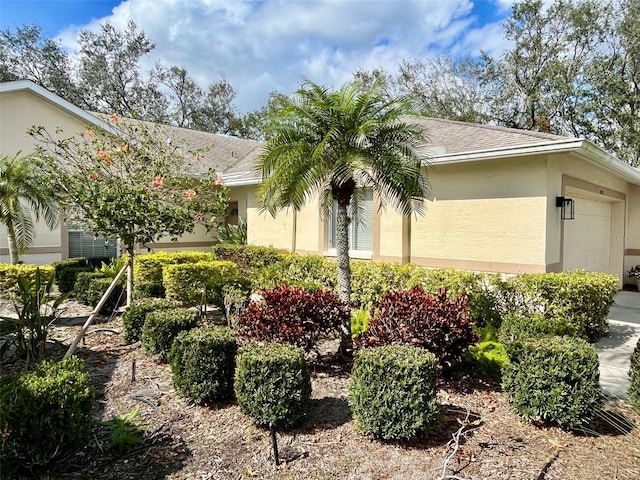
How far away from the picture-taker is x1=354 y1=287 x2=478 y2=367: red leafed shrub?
511 centimetres

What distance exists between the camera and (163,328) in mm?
5922

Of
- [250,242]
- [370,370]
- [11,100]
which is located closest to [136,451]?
[370,370]

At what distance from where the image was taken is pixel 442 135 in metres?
11.7

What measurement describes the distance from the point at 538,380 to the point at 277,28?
27.9 ft

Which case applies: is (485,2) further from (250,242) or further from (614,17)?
(614,17)

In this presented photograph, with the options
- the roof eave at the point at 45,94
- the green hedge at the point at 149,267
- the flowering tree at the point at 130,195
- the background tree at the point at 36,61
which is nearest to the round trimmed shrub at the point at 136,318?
the flowering tree at the point at 130,195

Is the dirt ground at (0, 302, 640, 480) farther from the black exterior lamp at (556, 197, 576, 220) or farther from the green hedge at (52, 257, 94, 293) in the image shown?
the green hedge at (52, 257, 94, 293)

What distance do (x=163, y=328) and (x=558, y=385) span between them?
517cm

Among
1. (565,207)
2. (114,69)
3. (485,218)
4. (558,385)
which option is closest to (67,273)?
(485,218)

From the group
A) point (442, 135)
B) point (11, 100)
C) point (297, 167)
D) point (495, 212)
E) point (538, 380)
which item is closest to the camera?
point (538, 380)

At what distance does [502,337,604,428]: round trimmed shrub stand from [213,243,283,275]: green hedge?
8806mm

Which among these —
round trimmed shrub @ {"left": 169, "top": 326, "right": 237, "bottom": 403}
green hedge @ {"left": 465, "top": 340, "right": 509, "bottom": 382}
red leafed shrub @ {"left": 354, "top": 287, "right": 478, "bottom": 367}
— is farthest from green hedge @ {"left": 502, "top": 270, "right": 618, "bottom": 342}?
round trimmed shrub @ {"left": 169, "top": 326, "right": 237, "bottom": 403}

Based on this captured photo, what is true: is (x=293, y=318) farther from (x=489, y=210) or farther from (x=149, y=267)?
(x=149, y=267)

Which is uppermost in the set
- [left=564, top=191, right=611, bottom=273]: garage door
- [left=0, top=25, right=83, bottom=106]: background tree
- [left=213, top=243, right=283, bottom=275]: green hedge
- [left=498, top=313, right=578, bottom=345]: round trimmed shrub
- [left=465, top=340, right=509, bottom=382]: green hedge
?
[left=0, top=25, right=83, bottom=106]: background tree
